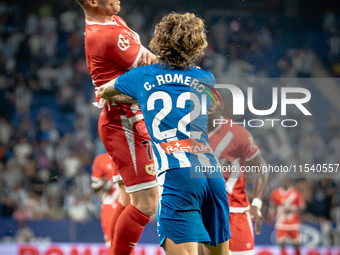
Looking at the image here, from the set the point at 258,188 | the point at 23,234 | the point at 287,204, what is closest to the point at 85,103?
the point at 23,234

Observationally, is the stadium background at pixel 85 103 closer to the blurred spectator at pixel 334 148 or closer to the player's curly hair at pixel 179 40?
the blurred spectator at pixel 334 148

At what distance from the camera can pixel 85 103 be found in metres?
8.34

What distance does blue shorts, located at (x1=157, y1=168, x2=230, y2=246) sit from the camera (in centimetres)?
207

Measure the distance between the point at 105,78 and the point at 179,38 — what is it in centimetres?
93

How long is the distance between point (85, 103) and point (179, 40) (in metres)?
6.47

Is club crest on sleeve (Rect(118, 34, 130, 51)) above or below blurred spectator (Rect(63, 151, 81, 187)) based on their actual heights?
above

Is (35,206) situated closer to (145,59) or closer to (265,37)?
(145,59)

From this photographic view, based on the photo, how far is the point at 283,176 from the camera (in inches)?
332

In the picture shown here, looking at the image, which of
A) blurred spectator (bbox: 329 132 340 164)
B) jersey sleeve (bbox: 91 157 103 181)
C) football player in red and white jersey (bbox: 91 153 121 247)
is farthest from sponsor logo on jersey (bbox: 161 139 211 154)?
blurred spectator (bbox: 329 132 340 164)

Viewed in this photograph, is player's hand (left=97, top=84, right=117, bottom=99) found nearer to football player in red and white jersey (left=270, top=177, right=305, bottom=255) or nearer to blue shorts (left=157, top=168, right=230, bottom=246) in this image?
blue shorts (left=157, top=168, right=230, bottom=246)

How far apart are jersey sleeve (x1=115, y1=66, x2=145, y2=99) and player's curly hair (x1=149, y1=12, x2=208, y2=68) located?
15cm

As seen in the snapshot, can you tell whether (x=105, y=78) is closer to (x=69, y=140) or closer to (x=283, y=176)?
(x=69, y=140)

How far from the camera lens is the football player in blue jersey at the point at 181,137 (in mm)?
2082

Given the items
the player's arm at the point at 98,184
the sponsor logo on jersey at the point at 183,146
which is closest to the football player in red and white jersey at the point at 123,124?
the sponsor logo on jersey at the point at 183,146
